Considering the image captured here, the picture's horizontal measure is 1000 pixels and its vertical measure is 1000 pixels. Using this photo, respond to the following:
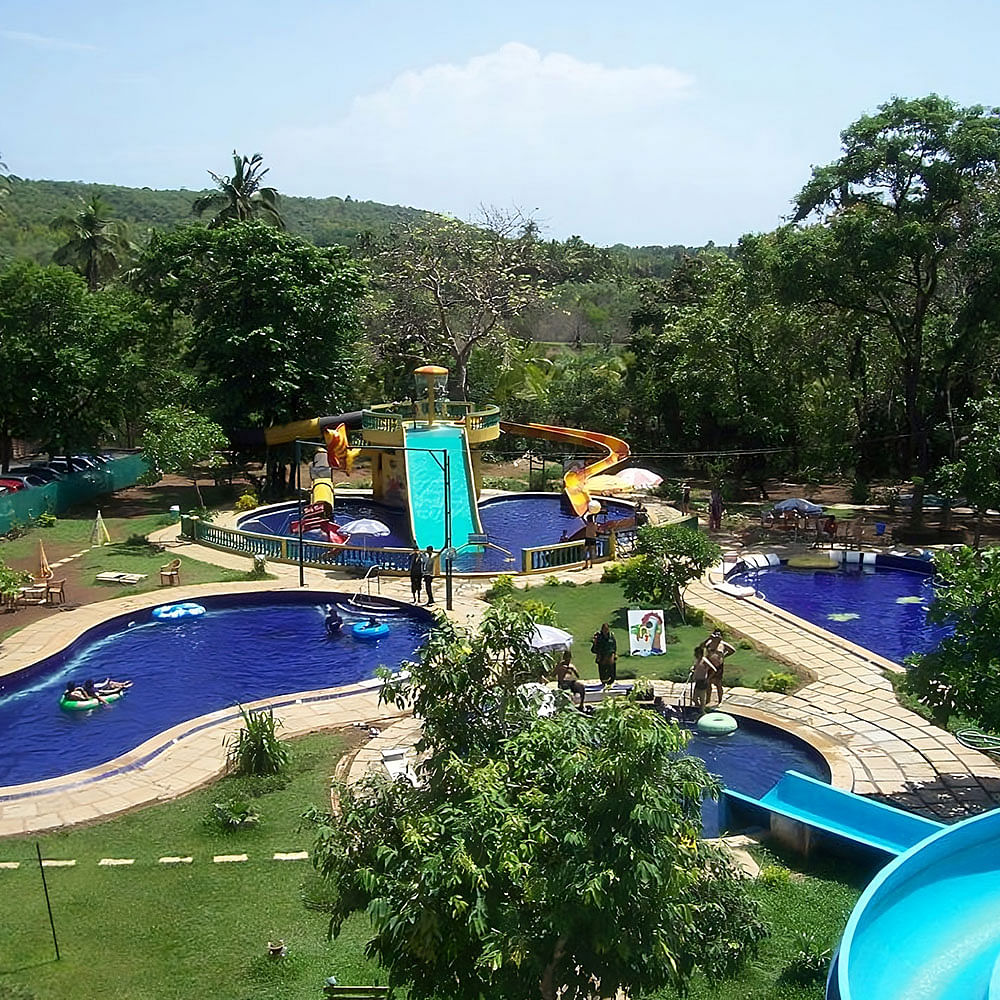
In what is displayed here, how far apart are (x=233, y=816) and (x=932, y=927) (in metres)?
9.13

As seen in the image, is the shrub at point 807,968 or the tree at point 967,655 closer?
the shrub at point 807,968

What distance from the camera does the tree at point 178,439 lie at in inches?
1403

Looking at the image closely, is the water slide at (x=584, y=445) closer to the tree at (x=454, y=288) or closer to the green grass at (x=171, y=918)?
the tree at (x=454, y=288)

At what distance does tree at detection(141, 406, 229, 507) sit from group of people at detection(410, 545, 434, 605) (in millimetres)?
11656

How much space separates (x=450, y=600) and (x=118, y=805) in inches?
457

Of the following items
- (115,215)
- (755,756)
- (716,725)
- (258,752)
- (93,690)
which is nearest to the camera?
(258,752)

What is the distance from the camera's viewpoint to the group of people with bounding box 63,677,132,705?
20.8 metres

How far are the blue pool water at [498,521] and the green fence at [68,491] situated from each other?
5.42 meters

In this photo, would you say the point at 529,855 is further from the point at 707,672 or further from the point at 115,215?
the point at 115,215

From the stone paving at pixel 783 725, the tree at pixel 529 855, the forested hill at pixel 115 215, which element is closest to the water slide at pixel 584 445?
the stone paving at pixel 783 725

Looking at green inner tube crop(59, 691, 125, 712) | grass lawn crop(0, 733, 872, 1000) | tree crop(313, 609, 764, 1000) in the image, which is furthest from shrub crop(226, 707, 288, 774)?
tree crop(313, 609, 764, 1000)

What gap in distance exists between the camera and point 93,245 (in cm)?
6269

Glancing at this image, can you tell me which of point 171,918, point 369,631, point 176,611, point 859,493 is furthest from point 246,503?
point 171,918

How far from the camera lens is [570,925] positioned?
718cm
